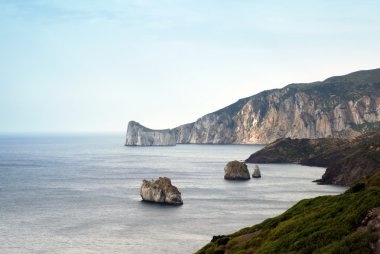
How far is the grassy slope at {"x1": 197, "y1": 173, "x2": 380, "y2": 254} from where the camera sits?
4738 centimetres

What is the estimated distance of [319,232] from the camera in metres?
52.3

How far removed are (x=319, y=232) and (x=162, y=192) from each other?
119m

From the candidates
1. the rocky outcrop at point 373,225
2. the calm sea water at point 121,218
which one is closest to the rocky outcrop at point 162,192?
the calm sea water at point 121,218

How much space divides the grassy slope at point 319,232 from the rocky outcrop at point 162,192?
94913mm

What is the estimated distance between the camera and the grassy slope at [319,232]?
47375mm

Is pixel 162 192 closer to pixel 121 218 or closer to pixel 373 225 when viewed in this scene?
pixel 121 218

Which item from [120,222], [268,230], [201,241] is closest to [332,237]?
[268,230]

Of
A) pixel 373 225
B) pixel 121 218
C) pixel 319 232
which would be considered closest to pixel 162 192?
pixel 121 218

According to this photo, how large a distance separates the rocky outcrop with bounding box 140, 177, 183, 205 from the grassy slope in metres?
94.9

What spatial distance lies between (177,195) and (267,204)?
83.3 ft

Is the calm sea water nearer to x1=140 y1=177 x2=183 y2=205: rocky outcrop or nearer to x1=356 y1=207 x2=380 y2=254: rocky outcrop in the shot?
x1=140 y1=177 x2=183 y2=205: rocky outcrop

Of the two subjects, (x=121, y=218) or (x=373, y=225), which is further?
(x=121, y=218)

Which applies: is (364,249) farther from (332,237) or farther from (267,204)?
(267,204)

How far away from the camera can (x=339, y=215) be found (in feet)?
185
